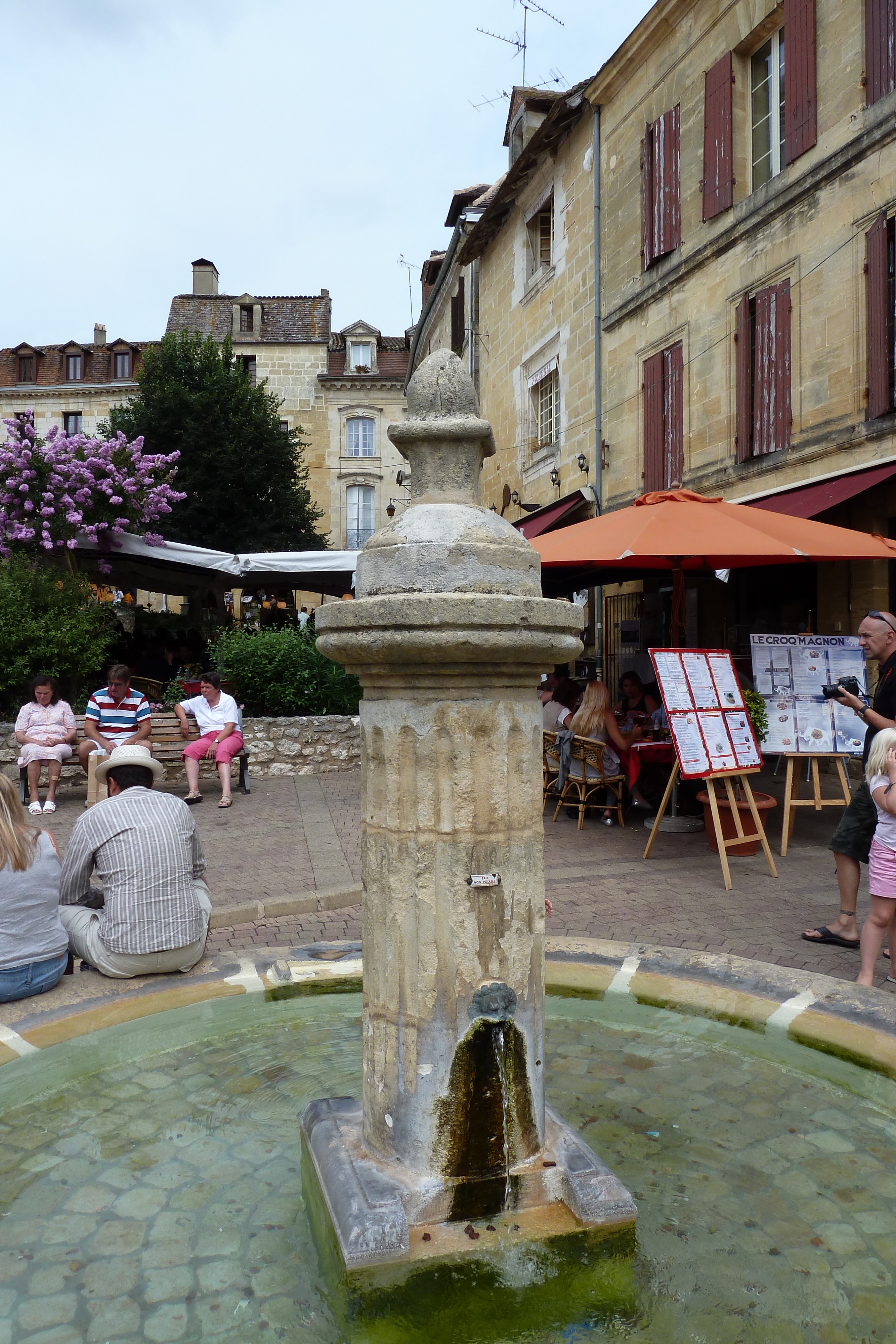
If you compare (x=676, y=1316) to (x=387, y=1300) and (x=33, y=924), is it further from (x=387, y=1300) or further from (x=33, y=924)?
(x=33, y=924)

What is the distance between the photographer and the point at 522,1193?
86.9 inches

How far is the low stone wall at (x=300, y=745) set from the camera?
10766mm

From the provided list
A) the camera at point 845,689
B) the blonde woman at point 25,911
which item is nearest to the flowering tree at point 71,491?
the blonde woman at point 25,911

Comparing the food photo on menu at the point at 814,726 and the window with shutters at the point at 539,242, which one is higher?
the window with shutters at the point at 539,242

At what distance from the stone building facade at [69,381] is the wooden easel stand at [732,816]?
119ft

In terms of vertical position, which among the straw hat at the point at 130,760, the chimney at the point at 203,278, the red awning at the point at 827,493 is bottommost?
Answer: the straw hat at the point at 130,760

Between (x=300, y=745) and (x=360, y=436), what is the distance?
27.3m

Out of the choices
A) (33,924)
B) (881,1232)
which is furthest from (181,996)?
(881,1232)

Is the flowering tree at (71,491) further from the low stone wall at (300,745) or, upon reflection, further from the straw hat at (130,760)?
the straw hat at (130,760)

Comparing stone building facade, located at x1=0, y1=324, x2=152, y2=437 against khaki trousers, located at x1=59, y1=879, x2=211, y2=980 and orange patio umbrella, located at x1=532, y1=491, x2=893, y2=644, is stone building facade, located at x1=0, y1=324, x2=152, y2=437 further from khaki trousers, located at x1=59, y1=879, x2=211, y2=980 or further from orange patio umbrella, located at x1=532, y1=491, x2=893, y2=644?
khaki trousers, located at x1=59, y1=879, x2=211, y2=980

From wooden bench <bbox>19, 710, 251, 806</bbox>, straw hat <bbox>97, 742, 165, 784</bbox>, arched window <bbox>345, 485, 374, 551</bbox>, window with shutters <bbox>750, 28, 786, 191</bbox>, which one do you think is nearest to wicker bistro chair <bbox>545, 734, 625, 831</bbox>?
wooden bench <bbox>19, 710, 251, 806</bbox>

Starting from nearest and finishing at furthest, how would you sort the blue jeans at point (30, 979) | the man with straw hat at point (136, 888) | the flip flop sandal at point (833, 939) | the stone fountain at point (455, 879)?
the stone fountain at point (455, 879) → the blue jeans at point (30, 979) → the man with straw hat at point (136, 888) → the flip flop sandal at point (833, 939)

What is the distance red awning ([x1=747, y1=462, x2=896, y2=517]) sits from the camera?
8562 millimetres

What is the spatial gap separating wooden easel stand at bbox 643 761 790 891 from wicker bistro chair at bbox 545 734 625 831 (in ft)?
4.28
